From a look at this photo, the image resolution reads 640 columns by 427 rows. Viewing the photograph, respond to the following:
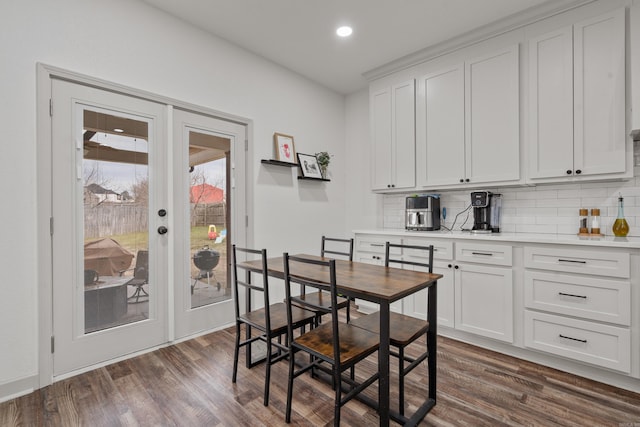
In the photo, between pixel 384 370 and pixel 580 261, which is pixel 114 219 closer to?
pixel 384 370

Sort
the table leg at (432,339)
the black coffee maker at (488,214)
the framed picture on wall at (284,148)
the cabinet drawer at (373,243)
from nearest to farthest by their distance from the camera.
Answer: the table leg at (432,339), the black coffee maker at (488,214), the cabinet drawer at (373,243), the framed picture on wall at (284,148)

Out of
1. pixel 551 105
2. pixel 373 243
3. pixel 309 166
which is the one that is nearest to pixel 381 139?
pixel 309 166

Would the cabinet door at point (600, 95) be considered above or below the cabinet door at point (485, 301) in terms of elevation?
above

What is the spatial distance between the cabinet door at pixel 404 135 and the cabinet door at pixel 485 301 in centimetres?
123

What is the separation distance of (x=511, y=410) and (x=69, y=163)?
135 inches

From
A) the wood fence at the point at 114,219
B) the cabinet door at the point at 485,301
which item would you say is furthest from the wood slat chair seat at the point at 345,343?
the wood fence at the point at 114,219

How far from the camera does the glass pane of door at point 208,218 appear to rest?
9.65 ft

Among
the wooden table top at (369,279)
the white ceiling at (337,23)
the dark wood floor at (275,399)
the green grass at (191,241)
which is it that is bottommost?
the dark wood floor at (275,399)

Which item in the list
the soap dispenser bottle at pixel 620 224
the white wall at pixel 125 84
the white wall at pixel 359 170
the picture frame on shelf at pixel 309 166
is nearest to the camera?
the white wall at pixel 125 84

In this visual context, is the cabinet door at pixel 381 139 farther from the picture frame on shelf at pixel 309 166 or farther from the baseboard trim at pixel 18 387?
the baseboard trim at pixel 18 387

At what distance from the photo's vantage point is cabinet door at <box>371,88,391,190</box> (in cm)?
373

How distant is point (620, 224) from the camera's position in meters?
2.45

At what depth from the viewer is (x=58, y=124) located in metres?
2.19

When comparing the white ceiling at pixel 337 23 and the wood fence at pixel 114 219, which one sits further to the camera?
the white ceiling at pixel 337 23
